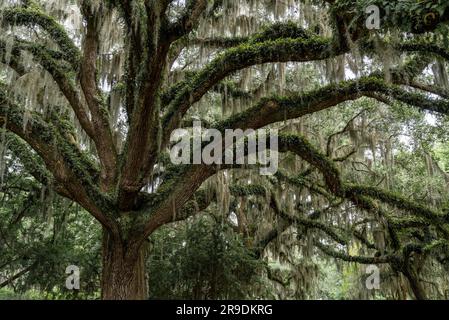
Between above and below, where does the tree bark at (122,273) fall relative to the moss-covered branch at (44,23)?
below

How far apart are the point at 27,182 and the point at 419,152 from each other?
28.0 ft

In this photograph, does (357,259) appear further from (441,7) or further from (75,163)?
(441,7)

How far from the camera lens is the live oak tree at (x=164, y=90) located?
5.49m

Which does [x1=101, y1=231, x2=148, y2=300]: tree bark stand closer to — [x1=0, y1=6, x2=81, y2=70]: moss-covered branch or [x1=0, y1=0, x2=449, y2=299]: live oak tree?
[x1=0, y1=0, x2=449, y2=299]: live oak tree

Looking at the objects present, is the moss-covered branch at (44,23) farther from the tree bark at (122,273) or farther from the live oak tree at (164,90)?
the tree bark at (122,273)

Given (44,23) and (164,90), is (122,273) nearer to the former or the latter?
(164,90)

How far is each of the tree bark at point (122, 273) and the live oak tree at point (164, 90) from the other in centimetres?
2

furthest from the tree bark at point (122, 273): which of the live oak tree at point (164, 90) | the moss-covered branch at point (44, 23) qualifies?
the moss-covered branch at point (44, 23)

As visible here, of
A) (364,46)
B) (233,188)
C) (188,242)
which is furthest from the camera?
(188,242)

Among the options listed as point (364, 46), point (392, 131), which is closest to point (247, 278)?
point (392, 131)

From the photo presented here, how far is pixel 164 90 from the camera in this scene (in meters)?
8.09

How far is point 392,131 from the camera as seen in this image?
32.1 feet

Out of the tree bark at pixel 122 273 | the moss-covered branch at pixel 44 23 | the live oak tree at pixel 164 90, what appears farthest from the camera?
the moss-covered branch at pixel 44 23

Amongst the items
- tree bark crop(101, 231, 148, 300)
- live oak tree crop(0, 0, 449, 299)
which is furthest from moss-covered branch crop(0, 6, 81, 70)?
tree bark crop(101, 231, 148, 300)
